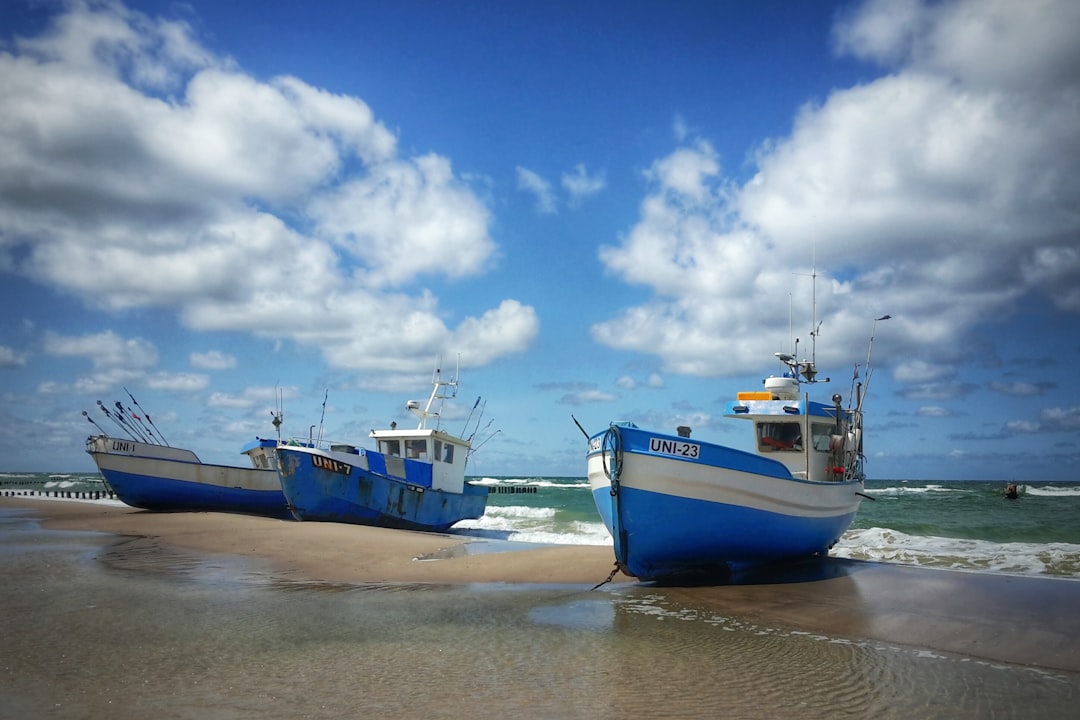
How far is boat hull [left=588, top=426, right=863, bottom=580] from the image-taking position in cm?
1190

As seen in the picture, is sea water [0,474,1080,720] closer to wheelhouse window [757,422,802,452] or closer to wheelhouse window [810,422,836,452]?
wheelhouse window [757,422,802,452]

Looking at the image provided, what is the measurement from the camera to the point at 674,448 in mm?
11914

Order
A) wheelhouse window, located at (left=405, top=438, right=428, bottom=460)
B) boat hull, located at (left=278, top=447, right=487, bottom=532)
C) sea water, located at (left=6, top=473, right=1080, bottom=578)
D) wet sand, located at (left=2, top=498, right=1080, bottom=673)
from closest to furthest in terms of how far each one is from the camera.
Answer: wet sand, located at (left=2, top=498, right=1080, bottom=673)
sea water, located at (left=6, top=473, right=1080, bottom=578)
boat hull, located at (left=278, top=447, right=487, bottom=532)
wheelhouse window, located at (left=405, top=438, right=428, bottom=460)

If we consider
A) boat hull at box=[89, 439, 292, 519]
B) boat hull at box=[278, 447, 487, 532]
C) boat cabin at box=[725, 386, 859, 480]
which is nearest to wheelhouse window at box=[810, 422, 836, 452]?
boat cabin at box=[725, 386, 859, 480]

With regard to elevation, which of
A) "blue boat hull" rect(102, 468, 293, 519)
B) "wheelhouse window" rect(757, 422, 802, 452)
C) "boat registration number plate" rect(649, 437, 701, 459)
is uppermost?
"wheelhouse window" rect(757, 422, 802, 452)

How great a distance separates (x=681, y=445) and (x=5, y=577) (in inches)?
467

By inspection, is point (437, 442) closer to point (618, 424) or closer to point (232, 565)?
point (232, 565)

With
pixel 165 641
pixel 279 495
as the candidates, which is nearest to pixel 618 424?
pixel 165 641

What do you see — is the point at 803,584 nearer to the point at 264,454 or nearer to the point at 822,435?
the point at 822,435

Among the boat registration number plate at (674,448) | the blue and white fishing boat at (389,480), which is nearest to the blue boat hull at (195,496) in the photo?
the blue and white fishing boat at (389,480)

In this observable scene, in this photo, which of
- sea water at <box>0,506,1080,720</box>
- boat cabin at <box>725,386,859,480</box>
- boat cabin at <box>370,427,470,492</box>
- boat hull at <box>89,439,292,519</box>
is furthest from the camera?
boat hull at <box>89,439,292,519</box>

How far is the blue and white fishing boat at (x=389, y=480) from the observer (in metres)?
23.4

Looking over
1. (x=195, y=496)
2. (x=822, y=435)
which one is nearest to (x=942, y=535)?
(x=822, y=435)

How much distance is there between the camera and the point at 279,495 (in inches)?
1147
